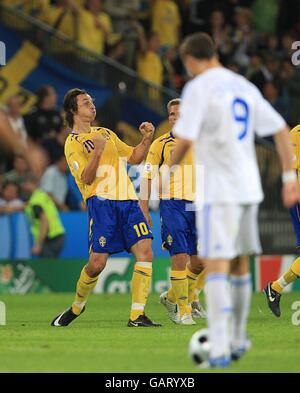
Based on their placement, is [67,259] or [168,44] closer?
[67,259]

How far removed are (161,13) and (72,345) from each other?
13.5m

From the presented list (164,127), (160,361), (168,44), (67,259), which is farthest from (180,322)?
(168,44)

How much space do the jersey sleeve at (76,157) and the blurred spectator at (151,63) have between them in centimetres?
967

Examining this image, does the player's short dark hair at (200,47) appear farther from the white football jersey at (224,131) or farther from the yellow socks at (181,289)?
the yellow socks at (181,289)

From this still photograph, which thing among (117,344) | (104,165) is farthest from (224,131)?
(104,165)

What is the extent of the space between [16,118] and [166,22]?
4.79 m

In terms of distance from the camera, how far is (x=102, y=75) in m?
21.0

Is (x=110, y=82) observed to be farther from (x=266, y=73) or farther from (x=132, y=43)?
(x=266, y=73)

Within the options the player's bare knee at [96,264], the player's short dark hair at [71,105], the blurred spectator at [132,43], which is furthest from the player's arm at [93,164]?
the blurred spectator at [132,43]

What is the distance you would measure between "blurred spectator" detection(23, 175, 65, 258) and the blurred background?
2.6 inches

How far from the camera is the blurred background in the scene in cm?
1947

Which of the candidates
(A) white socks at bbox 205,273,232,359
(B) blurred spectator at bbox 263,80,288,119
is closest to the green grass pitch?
(A) white socks at bbox 205,273,232,359
